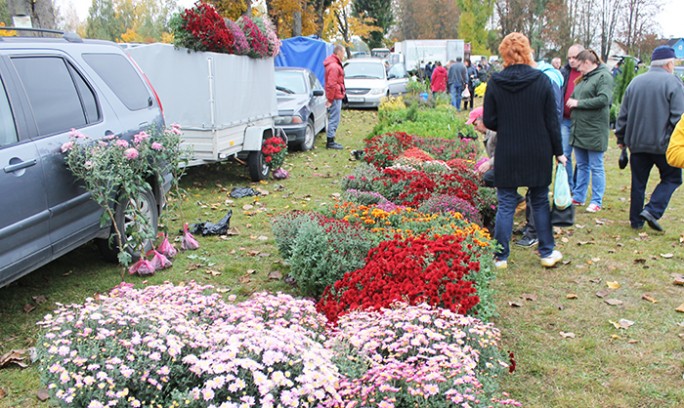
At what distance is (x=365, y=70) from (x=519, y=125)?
727 inches

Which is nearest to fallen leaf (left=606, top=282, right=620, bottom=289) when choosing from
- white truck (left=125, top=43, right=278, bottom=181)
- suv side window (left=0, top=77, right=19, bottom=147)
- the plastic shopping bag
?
the plastic shopping bag

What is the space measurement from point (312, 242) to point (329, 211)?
3.21 feet

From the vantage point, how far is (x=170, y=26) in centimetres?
816

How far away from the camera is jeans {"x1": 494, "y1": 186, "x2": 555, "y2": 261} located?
5547 mm

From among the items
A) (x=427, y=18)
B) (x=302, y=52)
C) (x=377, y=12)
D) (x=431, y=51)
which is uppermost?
(x=377, y=12)

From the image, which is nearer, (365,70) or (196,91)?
(196,91)

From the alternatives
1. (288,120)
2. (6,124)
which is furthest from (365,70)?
(6,124)

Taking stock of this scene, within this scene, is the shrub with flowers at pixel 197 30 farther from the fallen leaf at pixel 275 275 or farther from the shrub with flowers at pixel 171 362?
the shrub with flowers at pixel 171 362

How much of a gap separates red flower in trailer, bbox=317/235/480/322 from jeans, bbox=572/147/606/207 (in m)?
4.12

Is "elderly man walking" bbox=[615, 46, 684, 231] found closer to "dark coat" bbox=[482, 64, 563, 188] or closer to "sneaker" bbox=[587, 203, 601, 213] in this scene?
"sneaker" bbox=[587, 203, 601, 213]

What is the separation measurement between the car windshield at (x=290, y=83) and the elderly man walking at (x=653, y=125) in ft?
24.4

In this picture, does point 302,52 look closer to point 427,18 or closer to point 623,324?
point 623,324

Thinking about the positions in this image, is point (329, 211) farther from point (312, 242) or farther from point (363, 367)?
point (363, 367)

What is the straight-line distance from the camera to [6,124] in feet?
13.3
